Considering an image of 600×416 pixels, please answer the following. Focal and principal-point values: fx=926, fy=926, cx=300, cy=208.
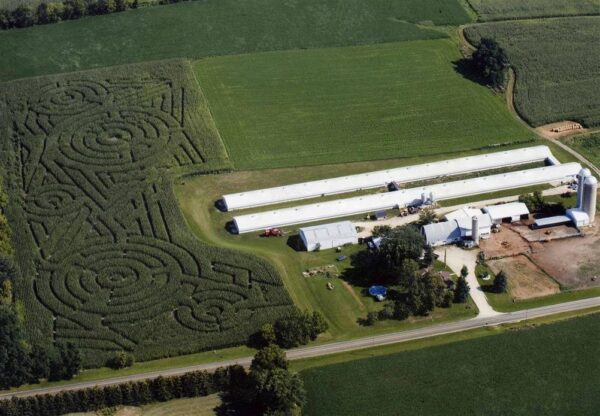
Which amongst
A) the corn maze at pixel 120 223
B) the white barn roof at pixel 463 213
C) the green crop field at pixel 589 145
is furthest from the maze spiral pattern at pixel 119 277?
the green crop field at pixel 589 145

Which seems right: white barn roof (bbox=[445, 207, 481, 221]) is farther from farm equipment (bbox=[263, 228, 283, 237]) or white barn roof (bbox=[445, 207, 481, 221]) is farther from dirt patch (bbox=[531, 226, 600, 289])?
farm equipment (bbox=[263, 228, 283, 237])

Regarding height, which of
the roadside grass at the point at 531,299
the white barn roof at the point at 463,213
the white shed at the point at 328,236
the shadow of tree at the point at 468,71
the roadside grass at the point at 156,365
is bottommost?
the roadside grass at the point at 531,299

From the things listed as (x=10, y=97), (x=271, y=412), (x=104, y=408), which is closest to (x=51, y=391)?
(x=104, y=408)

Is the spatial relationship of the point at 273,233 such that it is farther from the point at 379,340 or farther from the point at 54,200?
the point at 54,200

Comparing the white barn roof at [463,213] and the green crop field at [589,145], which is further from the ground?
the green crop field at [589,145]

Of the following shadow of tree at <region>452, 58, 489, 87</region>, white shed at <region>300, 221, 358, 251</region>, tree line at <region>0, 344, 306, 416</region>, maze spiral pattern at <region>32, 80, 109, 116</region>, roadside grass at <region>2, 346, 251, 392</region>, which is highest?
maze spiral pattern at <region>32, 80, 109, 116</region>

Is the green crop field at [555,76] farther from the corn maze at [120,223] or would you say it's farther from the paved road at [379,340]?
the corn maze at [120,223]

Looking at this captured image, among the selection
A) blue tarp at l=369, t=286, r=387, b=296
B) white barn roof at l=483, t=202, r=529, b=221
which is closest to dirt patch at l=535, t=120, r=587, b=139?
white barn roof at l=483, t=202, r=529, b=221
